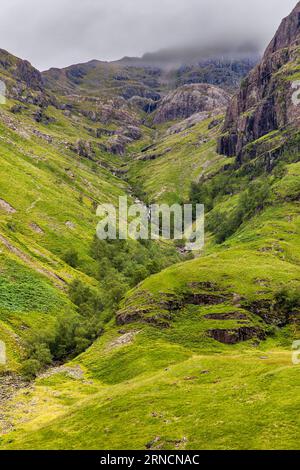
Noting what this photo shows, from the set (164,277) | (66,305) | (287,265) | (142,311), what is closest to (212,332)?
(142,311)

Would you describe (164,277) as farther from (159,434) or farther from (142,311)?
(159,434)

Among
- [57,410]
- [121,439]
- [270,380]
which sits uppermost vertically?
[270,380]

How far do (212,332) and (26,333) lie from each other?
56.7 metres

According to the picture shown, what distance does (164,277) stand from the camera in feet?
421

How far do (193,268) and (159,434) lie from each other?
3236 inches

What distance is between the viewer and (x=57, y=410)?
261 ft

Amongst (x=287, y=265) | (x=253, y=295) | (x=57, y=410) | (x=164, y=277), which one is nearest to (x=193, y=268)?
(x=164, y=277)

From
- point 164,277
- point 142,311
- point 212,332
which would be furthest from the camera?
point 164,277

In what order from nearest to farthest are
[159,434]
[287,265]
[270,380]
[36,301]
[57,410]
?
1. [159,434]
2. [270,380]
3. [57,410]
4. [287,265]
5. [36,301]

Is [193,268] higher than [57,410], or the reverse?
[193,268]

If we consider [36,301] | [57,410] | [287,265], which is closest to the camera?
[57,410]

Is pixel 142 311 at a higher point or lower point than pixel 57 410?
higher

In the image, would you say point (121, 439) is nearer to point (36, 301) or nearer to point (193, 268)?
point (193, 268)

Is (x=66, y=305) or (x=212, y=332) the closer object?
(x=212, y=332)
